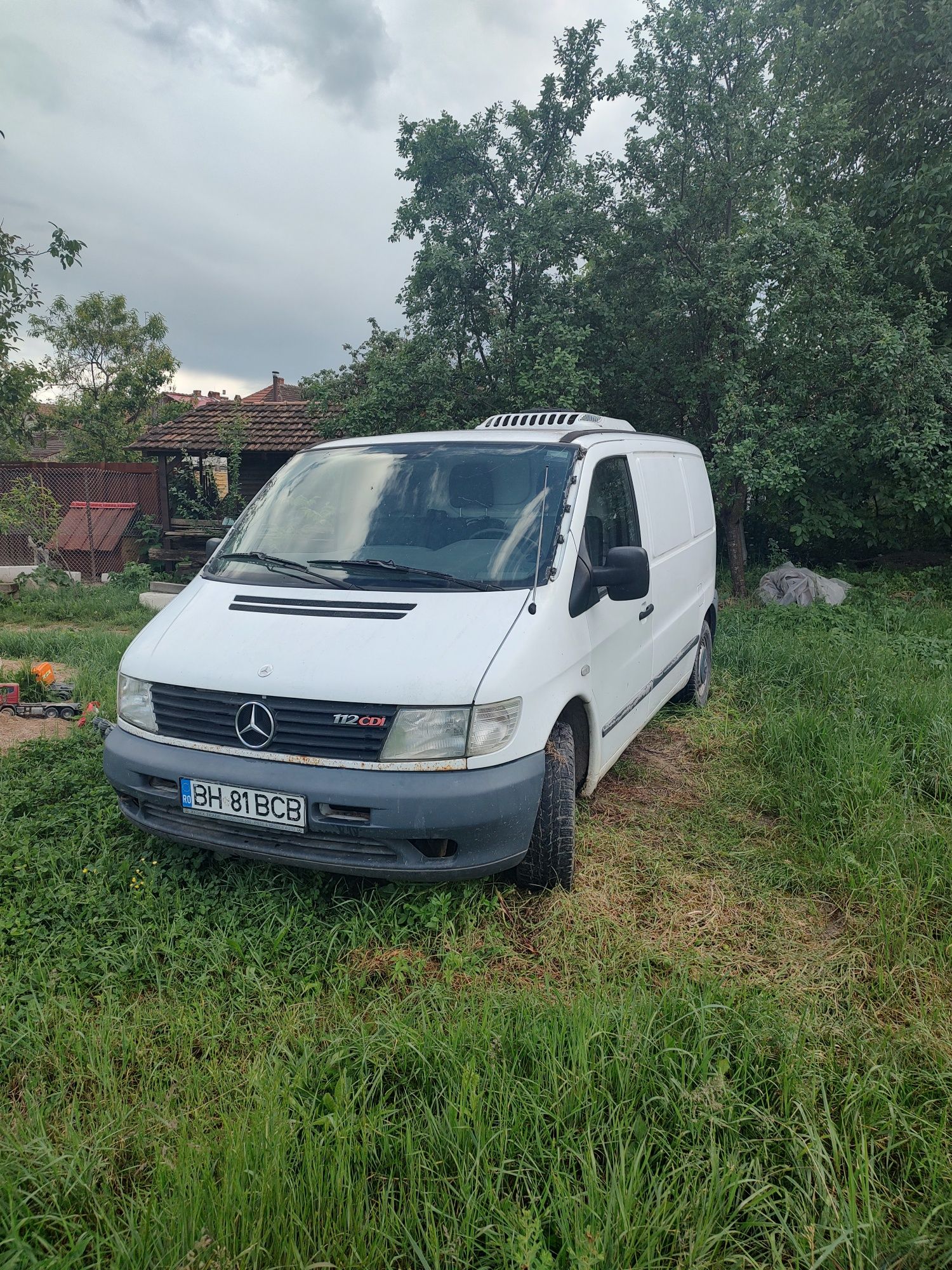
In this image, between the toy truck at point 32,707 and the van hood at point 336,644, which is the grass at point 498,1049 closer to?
the van hood at point 336,644

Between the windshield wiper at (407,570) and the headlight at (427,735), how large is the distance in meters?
0.65

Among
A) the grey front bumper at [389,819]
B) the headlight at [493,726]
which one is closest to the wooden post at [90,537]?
the grey front bumper at [389,819]

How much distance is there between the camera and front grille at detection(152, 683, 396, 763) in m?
2.71

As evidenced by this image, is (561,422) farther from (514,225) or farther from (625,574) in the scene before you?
(514,225)

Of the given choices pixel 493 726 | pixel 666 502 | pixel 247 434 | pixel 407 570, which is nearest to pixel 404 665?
pixel 493 726

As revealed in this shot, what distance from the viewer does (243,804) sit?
2799 millimetres

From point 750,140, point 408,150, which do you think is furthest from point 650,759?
point 408,150

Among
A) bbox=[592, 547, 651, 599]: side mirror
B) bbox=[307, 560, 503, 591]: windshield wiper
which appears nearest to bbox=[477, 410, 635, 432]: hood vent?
bbox=[592, 547, 651, 599]: side mirror

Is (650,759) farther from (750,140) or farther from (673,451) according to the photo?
(750,140)

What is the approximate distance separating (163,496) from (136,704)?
547 inches

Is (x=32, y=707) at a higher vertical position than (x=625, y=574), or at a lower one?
lower

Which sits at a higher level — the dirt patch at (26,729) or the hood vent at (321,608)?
the hood vent at (321,608)

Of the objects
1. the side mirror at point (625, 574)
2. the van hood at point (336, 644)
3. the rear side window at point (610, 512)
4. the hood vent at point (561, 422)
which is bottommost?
the van hood at point (336, 644)

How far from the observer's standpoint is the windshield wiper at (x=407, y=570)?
316cm
